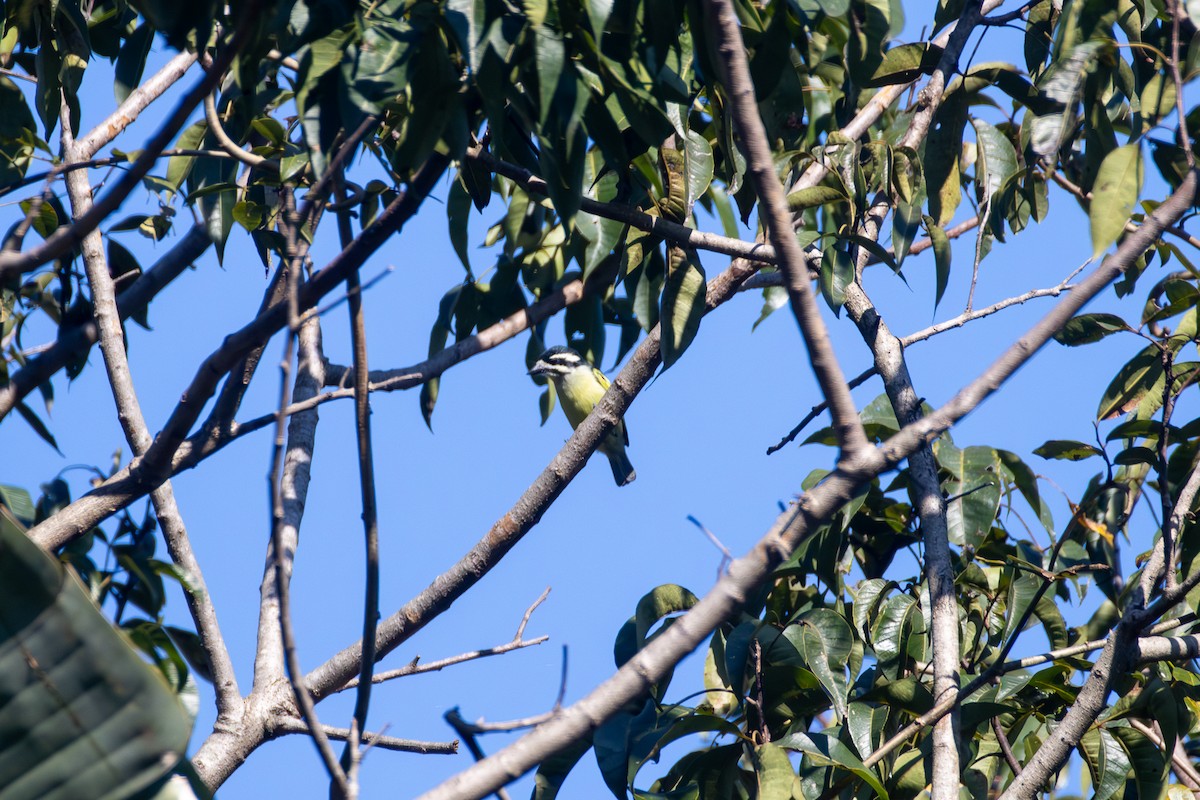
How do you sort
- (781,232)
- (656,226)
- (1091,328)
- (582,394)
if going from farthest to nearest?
(582,394)
(1091,328)
(656,226)
(781,232)

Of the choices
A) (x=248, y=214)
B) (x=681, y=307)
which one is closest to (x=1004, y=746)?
(x=681, y=307)

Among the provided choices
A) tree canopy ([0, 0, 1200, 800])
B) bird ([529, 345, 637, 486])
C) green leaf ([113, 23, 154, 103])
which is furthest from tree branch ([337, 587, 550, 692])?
bird ([529, 345, 637, 486])

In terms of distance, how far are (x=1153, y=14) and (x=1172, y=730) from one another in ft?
6.61

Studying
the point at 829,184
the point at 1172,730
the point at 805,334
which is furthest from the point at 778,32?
the point at 1172,730

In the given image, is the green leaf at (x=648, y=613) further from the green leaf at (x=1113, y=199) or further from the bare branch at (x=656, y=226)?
the green leaf at (x=1113, y=199)

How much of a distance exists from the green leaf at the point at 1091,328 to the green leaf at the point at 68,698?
104 inches

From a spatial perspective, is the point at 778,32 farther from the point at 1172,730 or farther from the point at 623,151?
the point at 1172,730

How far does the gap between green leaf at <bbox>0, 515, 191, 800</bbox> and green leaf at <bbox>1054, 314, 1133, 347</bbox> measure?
2.64 metres

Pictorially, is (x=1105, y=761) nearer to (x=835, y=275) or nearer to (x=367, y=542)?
(x=835, y=275)

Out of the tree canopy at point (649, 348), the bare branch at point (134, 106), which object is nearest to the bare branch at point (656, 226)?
the tree canopy at point (649, 348)

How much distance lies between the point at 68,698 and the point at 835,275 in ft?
6.25

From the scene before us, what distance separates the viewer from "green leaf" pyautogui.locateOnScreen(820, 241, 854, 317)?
2648 millimetres

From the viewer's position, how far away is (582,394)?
8625 millimetres

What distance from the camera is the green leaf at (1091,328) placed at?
3127 mm
